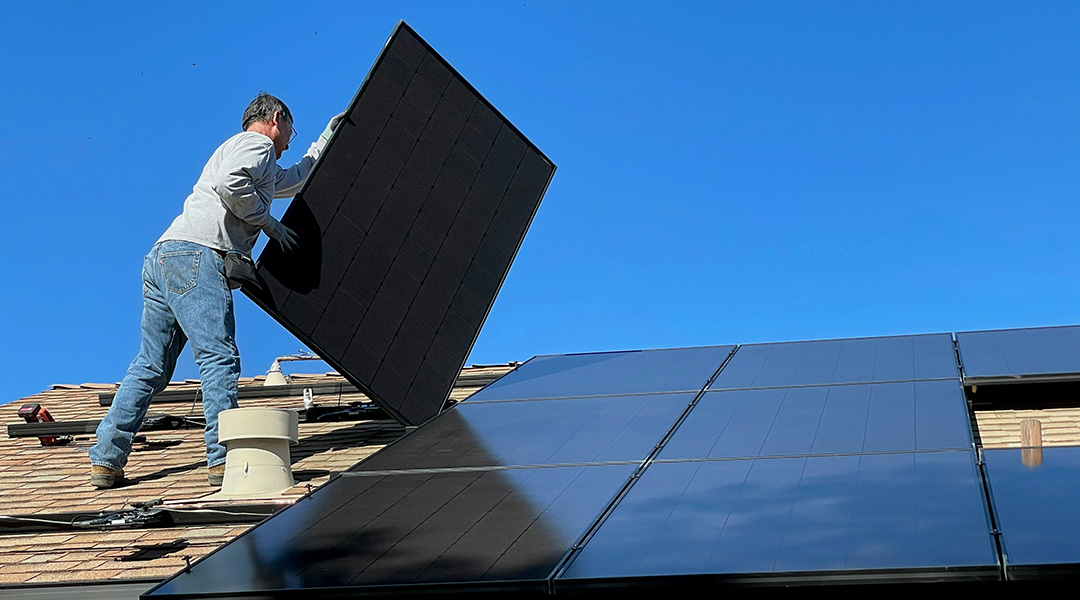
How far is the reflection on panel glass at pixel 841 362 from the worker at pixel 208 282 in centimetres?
269

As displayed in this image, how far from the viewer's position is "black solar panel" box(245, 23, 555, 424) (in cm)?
637

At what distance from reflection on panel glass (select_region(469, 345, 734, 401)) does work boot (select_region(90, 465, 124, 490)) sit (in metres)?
2.09

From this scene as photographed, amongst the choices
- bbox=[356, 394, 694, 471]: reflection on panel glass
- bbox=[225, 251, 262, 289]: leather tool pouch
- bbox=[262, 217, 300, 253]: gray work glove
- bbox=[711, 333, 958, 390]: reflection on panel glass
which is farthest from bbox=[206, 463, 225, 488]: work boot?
bbox=[711, 333, 958, 390]: reflection on panel glass

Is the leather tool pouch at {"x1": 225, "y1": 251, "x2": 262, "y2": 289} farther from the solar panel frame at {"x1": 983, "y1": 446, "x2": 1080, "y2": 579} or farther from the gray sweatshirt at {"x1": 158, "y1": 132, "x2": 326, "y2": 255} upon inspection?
the solar panel frame at {"x1": 983, "y1": 446, "x2": 1080, "y2": 579}

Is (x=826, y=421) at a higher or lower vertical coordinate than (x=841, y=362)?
lower

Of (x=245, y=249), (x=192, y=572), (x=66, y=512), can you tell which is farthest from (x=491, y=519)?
(x=245, y=249)

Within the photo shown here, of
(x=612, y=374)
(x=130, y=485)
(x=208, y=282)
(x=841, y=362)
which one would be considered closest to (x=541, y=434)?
(x=612, y=374)

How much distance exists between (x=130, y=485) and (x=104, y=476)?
0.16 metres

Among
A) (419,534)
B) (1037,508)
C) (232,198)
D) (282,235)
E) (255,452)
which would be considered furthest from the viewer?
(232,198)

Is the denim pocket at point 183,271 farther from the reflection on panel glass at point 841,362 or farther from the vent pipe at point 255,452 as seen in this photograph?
the reflection on panel glass at point 841,362

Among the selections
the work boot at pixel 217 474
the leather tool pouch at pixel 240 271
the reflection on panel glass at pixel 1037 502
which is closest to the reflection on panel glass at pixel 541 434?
the work boot at pixel 217 474

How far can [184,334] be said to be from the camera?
680 cm

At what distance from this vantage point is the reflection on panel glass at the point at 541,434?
16.7ft

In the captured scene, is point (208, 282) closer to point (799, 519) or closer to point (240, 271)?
point (240, 271)
